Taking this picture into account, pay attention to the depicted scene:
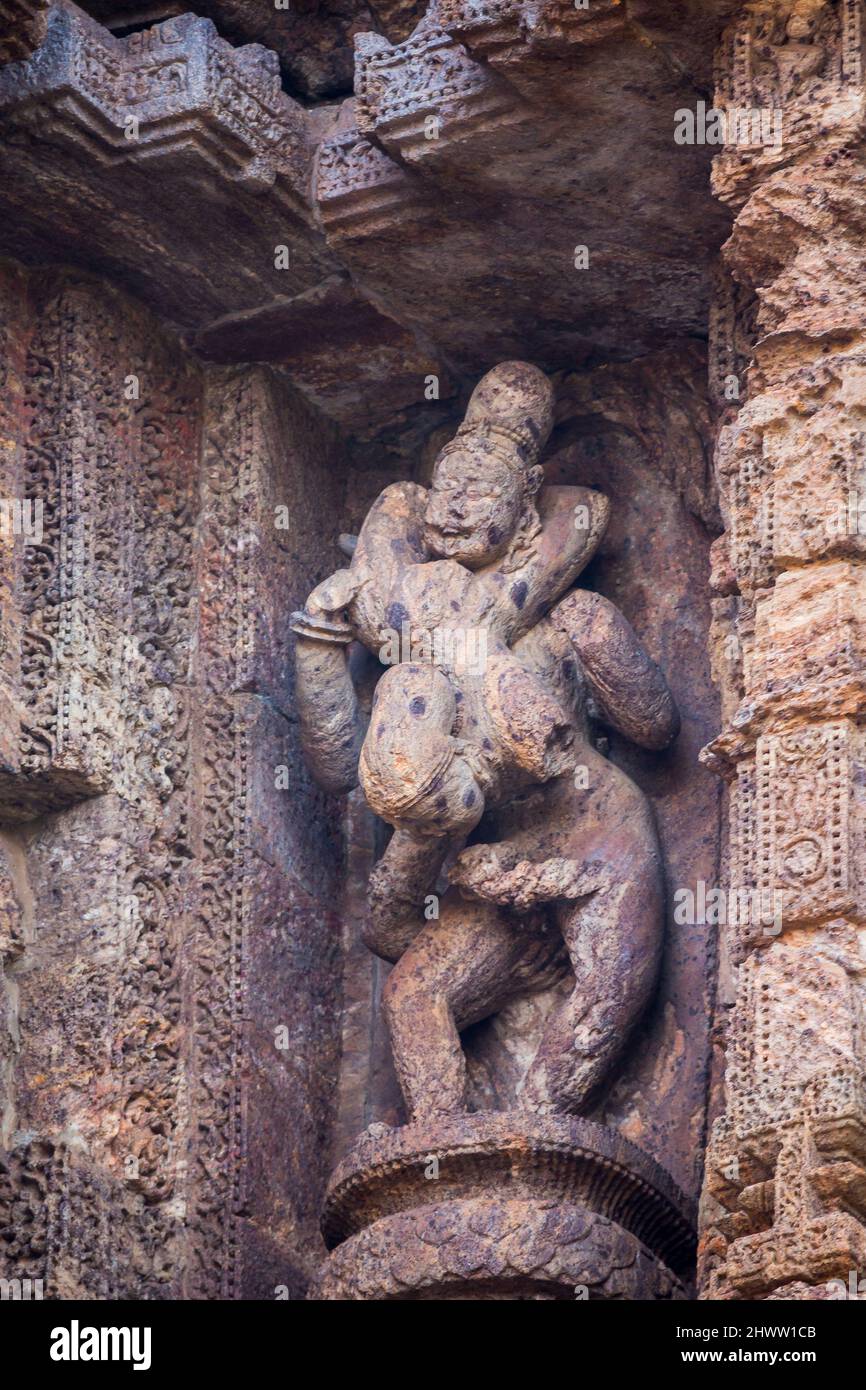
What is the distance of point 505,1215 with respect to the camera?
807cm

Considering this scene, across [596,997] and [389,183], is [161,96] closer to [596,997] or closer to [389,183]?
[389,183]

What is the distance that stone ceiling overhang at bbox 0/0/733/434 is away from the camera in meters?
8.49

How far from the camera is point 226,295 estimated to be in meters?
9.51

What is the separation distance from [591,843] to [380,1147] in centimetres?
111

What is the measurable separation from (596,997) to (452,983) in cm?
43

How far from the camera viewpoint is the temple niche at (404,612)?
816cm

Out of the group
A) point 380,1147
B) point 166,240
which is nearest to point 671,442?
point 166,240

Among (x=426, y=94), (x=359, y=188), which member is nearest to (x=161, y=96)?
(x=359, y=188)

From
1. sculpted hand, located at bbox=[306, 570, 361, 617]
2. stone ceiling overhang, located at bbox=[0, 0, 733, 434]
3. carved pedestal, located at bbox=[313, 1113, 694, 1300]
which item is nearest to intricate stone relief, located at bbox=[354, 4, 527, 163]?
stone ceiling overhang, located at bbox=[0, 0, 733, 434]

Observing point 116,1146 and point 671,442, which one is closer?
Result: point 116,1146

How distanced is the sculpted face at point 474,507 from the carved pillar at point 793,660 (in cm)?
82

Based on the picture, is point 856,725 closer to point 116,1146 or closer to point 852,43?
point 852,43

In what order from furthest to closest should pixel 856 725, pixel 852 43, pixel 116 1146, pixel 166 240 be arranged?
1. pixel 166 240
2. pixel 116 1146
3. pixel 852 43
4. pixel 856 725

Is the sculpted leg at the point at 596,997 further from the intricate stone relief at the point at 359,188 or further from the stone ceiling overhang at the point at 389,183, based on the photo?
the intricate stone relief at the point at 359,188
